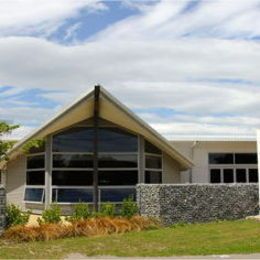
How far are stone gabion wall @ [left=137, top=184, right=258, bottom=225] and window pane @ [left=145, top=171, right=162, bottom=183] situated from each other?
196 inches

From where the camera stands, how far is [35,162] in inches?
974

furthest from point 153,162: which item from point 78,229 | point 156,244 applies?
point 156,244

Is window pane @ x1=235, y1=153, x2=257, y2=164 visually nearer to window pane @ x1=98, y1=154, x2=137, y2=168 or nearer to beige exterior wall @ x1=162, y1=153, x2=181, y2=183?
beige exterior wall @ x1=162, y1=153, x2=181, y2=183

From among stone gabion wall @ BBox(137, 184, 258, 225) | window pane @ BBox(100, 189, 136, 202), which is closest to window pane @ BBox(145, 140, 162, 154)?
window pane @ BBox(100, 189, 136, 202)

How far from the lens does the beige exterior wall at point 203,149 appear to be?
95.2 feet

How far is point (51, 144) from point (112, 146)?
243 centimetres

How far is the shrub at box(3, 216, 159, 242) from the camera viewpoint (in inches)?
606

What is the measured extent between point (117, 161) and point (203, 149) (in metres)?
6.33

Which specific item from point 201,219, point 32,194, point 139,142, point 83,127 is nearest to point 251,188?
point 201,219

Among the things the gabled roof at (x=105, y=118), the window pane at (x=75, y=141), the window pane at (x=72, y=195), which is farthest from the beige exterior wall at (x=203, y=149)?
the window pane at (x=72, y=195)

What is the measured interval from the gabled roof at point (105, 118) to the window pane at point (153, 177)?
1055mm

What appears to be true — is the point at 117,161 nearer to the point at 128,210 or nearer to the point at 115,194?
the point at 115,194

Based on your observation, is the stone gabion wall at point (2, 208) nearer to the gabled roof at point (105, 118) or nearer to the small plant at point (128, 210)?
the small plant at point (128, 210)

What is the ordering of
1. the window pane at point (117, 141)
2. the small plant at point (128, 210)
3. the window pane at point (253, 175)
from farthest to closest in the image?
the window pane at point (253, 175)
the window pane at point (117, 141)
the small plant at point (128, 210)
